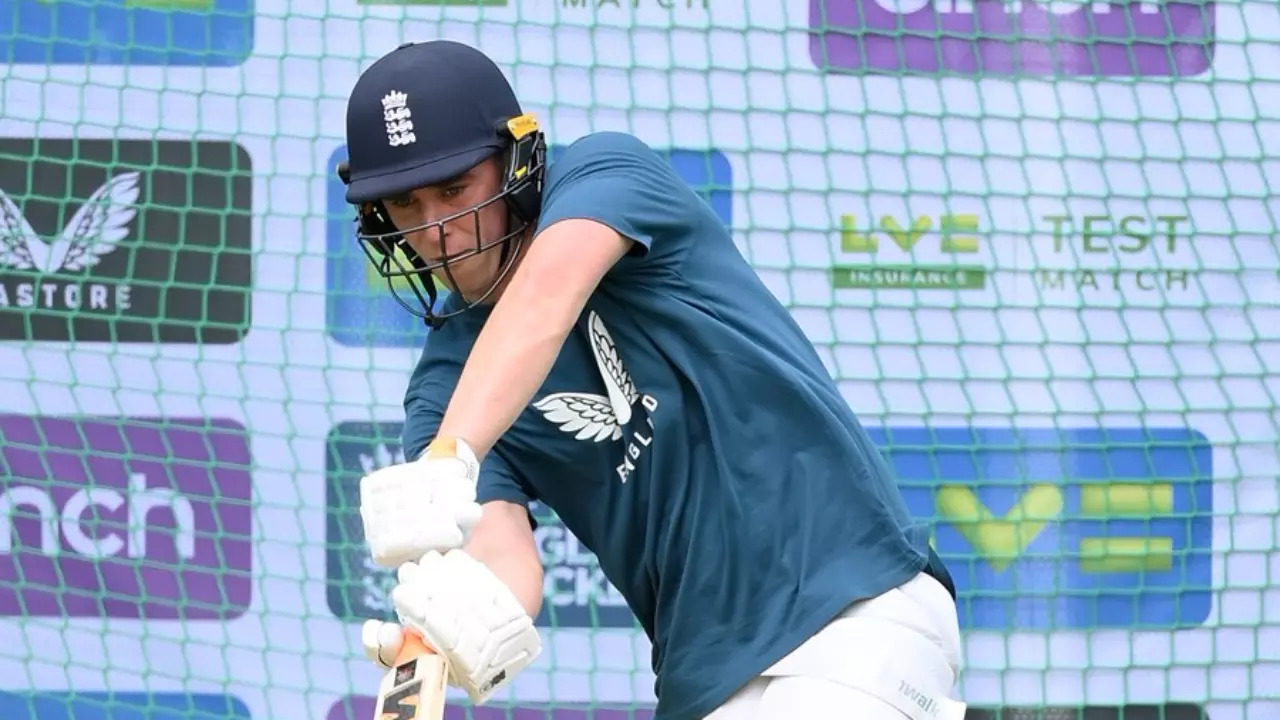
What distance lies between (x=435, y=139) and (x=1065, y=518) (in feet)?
6.24

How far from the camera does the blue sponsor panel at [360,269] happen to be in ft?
10.4

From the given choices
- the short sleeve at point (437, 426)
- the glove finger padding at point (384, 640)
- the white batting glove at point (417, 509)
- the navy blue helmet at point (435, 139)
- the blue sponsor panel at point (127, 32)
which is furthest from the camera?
the blue sponsor panel at point (127, 32)

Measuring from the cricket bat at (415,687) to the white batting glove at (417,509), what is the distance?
9 cm

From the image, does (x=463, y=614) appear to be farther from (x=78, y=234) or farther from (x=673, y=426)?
(x=78, y=234)

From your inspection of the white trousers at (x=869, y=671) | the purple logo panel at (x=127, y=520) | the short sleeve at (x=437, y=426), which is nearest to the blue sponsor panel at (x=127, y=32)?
the purple logo panel at (x=127, y=520)

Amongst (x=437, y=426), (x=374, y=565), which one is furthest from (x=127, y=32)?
(x=437, y=426)

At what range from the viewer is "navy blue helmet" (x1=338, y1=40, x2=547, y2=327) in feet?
5.59

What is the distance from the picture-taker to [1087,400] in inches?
127

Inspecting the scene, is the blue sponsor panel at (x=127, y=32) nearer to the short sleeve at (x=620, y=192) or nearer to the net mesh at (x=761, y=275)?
the net mesh at (x=761, y=275)

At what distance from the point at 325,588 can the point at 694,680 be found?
1483mm

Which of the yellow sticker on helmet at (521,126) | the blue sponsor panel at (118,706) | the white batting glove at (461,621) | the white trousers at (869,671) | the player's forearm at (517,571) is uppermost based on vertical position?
the yellow sticker on helmet at (521,126)

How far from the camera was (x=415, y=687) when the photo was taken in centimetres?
146

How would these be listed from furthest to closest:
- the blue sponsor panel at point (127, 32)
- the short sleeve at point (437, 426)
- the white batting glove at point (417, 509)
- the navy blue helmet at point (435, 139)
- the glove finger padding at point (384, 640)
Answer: the blue sponsor panel at point (127, 32)
the short sleeve at point (437, 426)
the navy blue helmet at point (435, 139)
the glove finger padding at point (384, 640)
the white batting glove at point (417, 509)

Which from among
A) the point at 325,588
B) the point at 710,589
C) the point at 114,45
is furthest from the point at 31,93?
the point at 710,589
